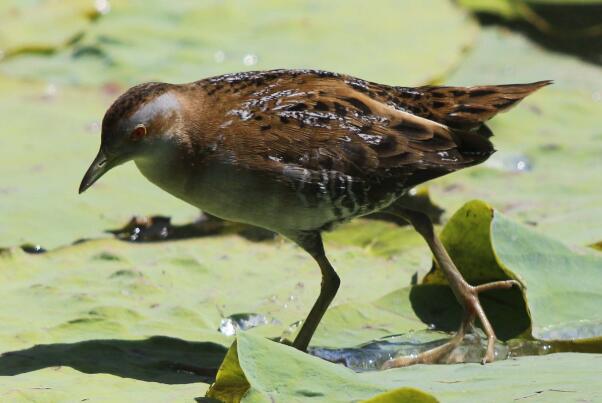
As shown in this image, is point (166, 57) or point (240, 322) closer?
point (240, 322)

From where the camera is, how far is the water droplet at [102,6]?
8211 millimetres

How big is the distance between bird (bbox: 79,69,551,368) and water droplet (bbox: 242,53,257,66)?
256cm

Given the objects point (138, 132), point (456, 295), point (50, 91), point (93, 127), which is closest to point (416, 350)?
point (456, 295)

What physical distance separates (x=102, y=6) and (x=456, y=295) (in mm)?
4155

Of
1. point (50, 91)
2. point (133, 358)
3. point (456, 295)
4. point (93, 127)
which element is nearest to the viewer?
point (133, 358)

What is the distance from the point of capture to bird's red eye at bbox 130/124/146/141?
486 centimetres

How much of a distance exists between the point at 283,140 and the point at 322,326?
79cm

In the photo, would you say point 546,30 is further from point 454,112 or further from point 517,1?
point 454,112

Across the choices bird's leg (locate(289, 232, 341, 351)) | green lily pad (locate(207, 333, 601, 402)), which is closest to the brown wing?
bird's leg (locate(289, 232, 341, 351))

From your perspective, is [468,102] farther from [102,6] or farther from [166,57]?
[102,6]

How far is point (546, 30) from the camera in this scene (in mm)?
8555

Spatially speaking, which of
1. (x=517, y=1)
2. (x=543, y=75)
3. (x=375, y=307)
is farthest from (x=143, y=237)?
(x=517, y=1)

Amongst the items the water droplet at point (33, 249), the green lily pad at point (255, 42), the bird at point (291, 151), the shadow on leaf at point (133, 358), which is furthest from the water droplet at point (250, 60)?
the shadow on leaf at point (133, 358)

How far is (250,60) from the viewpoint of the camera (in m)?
7.70
